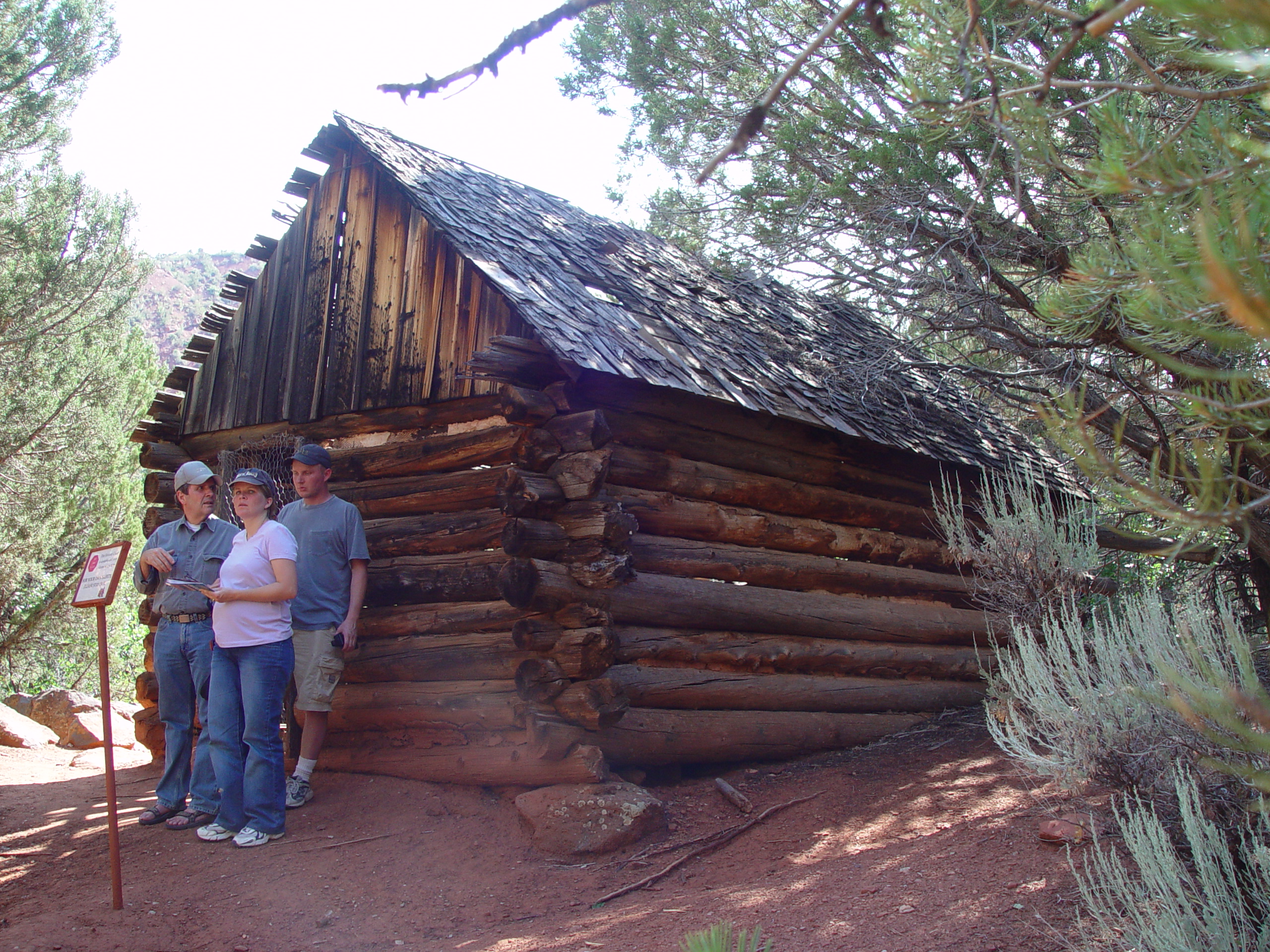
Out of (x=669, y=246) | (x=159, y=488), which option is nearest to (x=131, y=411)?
(x=159, y=488)

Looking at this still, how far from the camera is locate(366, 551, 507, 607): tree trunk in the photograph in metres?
5.70

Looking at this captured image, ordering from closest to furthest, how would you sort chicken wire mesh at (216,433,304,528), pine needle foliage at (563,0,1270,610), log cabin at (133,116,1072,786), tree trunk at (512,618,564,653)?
pine needle foliage at (563,0,1270,610) → tree trunk at (512,618,564,653) → log cabin at (133,116,1072,786) → chicken wire mesh at (216,433,304,528)

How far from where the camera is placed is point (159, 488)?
25.0 ft

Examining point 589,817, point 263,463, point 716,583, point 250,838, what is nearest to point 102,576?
point 250,838

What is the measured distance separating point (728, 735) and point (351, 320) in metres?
4.07

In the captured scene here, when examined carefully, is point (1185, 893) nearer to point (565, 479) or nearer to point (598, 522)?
point (598, 522)

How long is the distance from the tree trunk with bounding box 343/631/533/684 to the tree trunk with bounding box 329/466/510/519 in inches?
33.8

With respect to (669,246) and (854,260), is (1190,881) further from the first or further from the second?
(669,246)

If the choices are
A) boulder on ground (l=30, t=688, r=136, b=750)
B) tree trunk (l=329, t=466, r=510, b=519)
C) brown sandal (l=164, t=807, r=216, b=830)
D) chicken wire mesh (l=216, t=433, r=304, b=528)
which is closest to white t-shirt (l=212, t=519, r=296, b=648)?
brown sandal (l=164, t=807, r=216, b=830)

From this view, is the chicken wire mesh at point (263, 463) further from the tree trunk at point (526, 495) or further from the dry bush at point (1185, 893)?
the dry bush at point (1185, 893)

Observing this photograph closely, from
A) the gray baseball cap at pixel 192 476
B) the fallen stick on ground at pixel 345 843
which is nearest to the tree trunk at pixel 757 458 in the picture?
the gray baseball cap at pixel 192 476

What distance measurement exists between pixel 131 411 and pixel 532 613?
13.3 meters

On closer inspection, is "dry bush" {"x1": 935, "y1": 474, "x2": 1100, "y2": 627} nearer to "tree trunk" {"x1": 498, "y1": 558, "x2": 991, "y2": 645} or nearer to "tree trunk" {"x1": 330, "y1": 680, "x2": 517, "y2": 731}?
"tree trunk" {"x1": 498, "y1": 558, "x2": 991, "y2": 645}

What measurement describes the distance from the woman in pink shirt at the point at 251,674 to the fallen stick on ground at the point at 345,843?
0.23 meters
